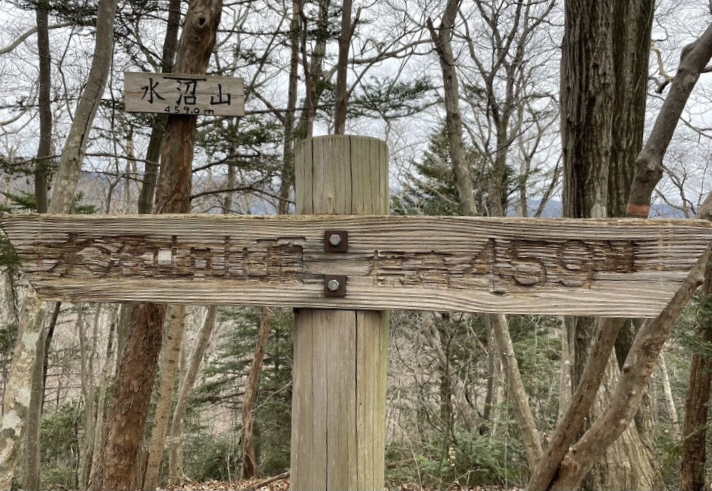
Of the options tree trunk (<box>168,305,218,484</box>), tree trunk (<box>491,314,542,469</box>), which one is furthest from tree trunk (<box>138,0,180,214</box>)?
tree trunk (<box>491,314,542,469</box>)

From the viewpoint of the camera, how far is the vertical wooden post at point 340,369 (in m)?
1.14

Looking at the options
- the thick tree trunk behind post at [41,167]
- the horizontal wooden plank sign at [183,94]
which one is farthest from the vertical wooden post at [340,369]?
the thick tree trunk behind post at [41,167]

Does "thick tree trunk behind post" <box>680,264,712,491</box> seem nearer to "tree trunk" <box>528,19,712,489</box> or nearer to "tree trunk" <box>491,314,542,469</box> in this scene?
"tree trunk" <box>491,314,542,469</box>

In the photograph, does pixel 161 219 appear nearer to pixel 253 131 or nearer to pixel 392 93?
pixel 253 131

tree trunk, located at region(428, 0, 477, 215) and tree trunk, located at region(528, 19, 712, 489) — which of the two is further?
tree trunk, located at region(428, 0, 477, 215)

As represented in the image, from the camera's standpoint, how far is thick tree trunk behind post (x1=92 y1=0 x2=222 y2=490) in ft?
10.5

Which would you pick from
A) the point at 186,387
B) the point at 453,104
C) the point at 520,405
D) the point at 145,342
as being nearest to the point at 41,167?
the point at 186,387

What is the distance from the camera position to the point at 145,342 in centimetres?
321

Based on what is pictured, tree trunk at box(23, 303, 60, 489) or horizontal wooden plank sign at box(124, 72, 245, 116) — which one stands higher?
horizontal wooden plank sign at box(124, 72, 245, 116)

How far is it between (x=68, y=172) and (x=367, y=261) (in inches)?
135

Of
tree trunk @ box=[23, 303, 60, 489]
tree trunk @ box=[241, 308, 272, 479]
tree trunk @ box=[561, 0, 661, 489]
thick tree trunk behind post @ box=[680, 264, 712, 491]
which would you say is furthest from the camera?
tree trunk @ box=[241, 308, 272, 479]

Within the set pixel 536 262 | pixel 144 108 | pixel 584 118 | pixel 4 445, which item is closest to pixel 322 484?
pixel 536 262

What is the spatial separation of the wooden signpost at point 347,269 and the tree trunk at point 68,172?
9.40 ft

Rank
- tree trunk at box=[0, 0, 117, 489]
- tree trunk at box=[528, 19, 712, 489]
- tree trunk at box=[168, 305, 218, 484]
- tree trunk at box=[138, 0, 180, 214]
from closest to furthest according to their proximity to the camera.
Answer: tree trunk at box=[528, 19, 712, 489] < tree trunk at box=[0, 0, 117, 489] < tree trunk at box=[138, 0, 180, 214] < tree trunk at box=[168, 305, 218, 484]
